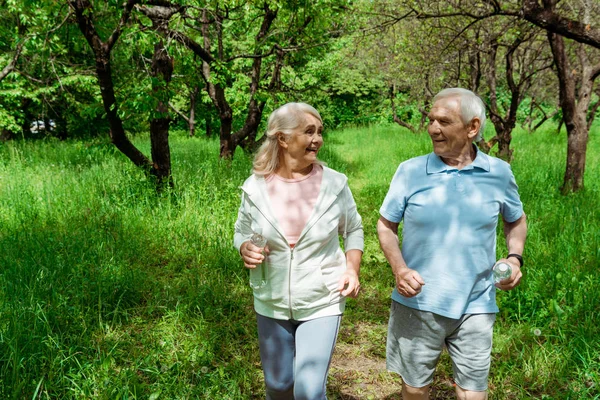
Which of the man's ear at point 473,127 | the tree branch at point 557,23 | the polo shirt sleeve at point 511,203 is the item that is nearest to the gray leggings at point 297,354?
the polo shirt sleeve at point 511,203

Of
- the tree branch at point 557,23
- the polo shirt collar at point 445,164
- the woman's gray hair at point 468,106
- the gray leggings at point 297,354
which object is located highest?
the tree branch at point 557,23

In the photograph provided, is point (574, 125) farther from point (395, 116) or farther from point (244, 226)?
point (395, 116)

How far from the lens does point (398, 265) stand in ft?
6.74

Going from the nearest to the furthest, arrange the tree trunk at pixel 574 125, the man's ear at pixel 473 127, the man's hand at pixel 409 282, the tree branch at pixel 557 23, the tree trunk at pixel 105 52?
the man's hand at pixel 409 282 < the man's ear at pixel 473 127 < the tree branch at pixel 557 23 < the tree trunk at pixel 105 52 < the tree trunk at pixel 574 125

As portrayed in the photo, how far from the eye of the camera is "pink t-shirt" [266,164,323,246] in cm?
217

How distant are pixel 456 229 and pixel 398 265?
1.02 feet

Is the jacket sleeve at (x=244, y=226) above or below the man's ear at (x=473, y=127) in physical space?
below

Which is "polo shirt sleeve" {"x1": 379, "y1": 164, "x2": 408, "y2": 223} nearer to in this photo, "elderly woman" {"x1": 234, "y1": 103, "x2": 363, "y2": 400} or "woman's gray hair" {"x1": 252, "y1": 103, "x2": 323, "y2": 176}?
"elderly woman" {"x1": 234, "y1": 103, "x2": 363, "y2": 400}

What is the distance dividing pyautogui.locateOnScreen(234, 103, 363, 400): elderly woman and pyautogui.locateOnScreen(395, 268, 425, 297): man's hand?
0.26 metres

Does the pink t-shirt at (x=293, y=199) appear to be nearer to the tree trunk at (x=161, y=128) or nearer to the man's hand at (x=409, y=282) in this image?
the man's hand at (x=409, y=282)

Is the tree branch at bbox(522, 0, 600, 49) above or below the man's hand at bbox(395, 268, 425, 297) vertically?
above

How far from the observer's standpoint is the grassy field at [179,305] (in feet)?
9.24

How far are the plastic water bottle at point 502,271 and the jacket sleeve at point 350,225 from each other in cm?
66

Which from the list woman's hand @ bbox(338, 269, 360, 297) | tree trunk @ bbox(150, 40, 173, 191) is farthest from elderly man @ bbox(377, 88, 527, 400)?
tree trunk @ bbox(150, 40, 173, 191)
